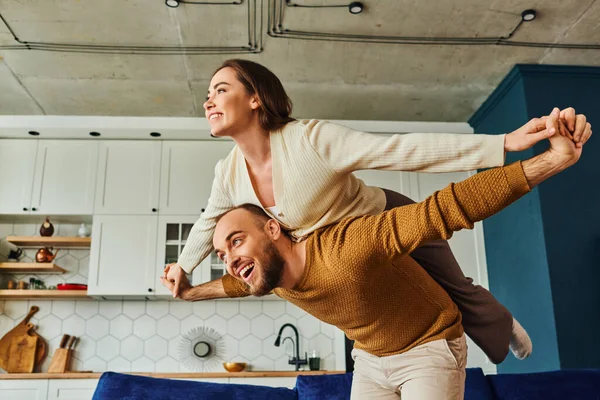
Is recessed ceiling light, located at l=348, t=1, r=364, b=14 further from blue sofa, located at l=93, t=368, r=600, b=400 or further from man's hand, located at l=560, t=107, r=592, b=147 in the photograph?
man's hand, located at l=560, t=107, r=592, b=147

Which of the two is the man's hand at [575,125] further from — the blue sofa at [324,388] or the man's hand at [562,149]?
the blue sofa at [324,388]

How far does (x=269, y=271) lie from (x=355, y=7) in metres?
2.78

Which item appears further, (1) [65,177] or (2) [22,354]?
(1) [65,177]

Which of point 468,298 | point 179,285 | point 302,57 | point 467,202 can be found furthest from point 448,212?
point 302,57

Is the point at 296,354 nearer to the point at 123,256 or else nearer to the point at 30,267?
the point at 123,256

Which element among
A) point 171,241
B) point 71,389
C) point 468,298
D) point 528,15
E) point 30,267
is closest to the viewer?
point 468,298

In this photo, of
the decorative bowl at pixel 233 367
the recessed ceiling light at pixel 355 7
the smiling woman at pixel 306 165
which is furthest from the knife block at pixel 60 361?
the recessed ceiling light at pixel 355 7

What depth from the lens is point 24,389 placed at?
4535 mm

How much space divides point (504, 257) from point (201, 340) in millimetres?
2761

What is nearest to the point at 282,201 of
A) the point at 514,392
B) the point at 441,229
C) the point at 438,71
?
the point at 441,229

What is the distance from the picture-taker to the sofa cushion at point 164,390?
2047 mm

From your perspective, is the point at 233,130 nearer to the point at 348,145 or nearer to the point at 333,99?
the point at 348,145

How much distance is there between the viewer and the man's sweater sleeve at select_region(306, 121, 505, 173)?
4.82ft

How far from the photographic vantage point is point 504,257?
4.98 meters
